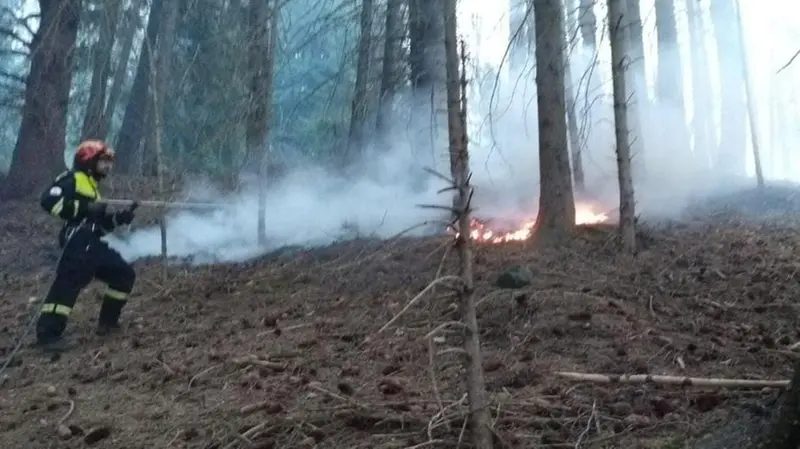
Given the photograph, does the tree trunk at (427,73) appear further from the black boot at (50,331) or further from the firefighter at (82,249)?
the black boot at (50,331)

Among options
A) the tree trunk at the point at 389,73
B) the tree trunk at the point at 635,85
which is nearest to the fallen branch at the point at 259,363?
the tree trunk at the point at 389,73

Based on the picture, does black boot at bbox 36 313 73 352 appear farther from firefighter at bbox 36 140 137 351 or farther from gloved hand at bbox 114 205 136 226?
gloved hand at bbox 114 205 136 226

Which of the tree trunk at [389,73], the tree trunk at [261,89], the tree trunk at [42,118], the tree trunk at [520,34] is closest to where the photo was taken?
the tree trunk at [520,34]

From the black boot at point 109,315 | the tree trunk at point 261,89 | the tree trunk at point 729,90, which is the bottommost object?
the black boot at point 109,315

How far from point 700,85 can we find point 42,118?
26.7 m

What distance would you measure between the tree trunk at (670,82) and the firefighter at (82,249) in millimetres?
15233

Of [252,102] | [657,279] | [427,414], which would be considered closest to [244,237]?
[252,102]

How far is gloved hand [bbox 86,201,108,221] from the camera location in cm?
712

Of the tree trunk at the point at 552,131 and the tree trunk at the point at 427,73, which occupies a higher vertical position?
the tree trunk at the point at 427,73

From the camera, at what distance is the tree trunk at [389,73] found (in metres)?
11.5

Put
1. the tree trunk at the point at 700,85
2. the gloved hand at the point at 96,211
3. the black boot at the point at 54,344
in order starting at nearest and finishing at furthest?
the black boot at the point at 54,344 → the gloved hand at the point at 96,211 → the tree trunk at the point at 700,85

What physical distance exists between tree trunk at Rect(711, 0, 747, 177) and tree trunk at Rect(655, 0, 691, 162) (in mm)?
3839

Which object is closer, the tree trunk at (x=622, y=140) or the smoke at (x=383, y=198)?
the tree trunk at (x=622, y=140)

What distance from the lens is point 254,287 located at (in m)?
8.04
